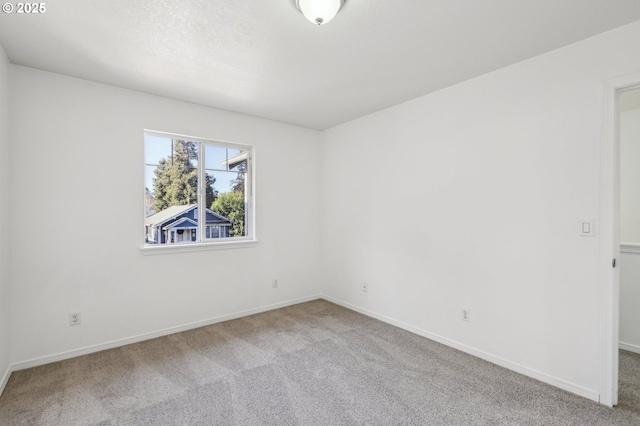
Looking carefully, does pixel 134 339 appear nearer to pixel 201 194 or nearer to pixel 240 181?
pixel 201 194

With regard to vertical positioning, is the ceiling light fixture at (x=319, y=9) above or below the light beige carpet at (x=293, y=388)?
above

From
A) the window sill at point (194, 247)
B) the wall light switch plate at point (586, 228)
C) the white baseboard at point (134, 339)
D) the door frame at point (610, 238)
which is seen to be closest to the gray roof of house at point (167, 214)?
the window sill at point (194, 247)

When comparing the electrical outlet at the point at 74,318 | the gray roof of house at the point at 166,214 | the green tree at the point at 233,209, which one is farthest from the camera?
the green tree at the point at 233,209

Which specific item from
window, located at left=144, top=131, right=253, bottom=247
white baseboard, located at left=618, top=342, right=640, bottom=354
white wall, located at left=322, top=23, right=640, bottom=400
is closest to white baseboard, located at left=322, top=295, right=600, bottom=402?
white wall, located at left=322, top=23, right=640, bottom=400

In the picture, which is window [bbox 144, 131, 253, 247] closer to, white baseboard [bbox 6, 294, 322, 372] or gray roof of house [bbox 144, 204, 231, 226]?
gray roof of house [bbox 144, 204, 231, 226]

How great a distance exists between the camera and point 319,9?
1.75 m

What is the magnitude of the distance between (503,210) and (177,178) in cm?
340

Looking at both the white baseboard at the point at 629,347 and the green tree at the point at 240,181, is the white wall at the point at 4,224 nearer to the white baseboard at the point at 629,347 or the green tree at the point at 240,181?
the green tree at the point at 240,181

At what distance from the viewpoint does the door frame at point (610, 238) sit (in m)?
2.07

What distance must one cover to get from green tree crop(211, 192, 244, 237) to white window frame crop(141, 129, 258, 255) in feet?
0.23

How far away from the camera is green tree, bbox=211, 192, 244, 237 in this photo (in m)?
3.81

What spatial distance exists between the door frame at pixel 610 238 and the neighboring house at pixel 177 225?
371cm

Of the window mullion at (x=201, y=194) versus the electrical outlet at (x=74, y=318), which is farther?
the window mullion at (x=201, y=194)

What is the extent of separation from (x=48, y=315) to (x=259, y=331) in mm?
1929
